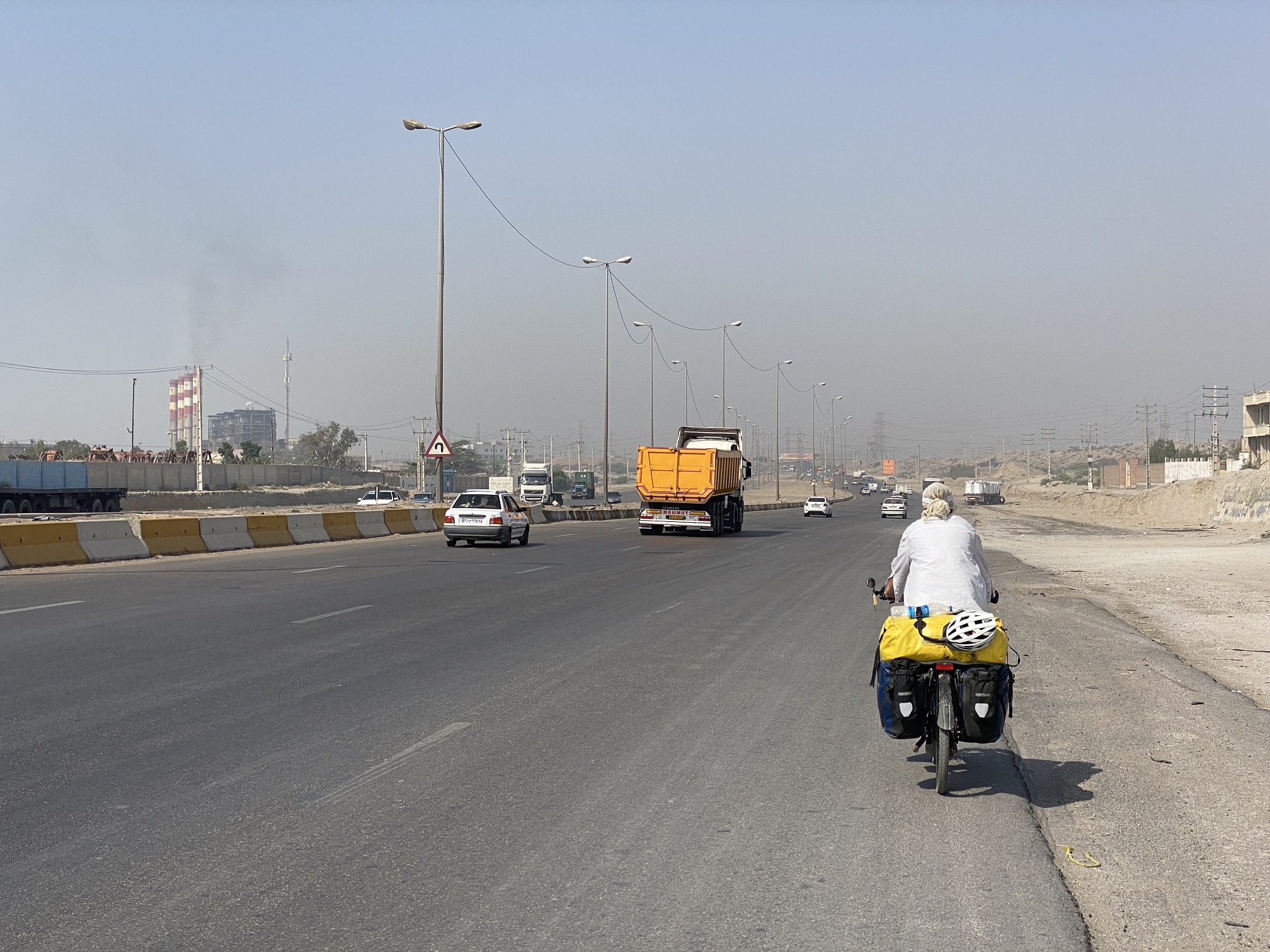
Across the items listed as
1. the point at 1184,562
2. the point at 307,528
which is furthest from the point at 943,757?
the point at 307,528

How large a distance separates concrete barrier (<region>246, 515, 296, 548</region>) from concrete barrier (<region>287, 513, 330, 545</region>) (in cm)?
25

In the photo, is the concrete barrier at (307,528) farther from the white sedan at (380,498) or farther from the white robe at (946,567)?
the white sedan at (380,498)

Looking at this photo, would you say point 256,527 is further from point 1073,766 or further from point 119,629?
point 1073,766

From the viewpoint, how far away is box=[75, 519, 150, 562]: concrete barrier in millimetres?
24578

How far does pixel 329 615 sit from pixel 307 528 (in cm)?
1870

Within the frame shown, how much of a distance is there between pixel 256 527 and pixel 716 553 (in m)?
11.6

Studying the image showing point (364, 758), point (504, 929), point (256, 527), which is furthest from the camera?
point (256, 527)

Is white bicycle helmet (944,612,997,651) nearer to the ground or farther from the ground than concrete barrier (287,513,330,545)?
farther from the ground

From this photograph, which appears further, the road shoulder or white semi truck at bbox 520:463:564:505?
white semi truck at bbox 520:463:564:505

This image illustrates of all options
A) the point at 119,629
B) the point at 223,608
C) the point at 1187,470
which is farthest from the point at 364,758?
the point at 1187,470

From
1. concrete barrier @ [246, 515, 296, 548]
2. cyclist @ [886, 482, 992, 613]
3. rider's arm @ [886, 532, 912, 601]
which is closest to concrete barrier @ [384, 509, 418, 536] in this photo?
concrete barrier @ [246, 515, 296, 548]

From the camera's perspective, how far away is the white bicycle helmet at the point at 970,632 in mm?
6750

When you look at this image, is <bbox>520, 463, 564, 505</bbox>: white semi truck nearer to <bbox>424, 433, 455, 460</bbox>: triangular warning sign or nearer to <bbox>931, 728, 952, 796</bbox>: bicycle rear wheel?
<bbox>424, 433, 455, 460</bbox>: triangular warning sign

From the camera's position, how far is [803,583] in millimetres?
22062
